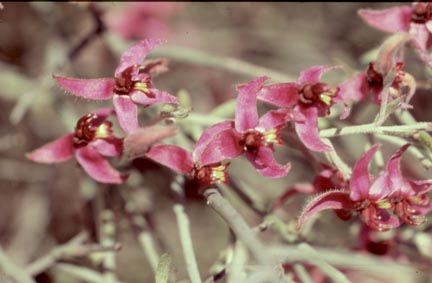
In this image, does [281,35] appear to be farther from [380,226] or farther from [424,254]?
[380,226]

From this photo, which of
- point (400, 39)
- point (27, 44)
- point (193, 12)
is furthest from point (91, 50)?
point (400, 39)

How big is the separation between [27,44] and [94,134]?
219cm

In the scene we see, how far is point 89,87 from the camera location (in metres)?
1.59

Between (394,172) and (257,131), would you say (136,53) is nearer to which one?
(257,131)

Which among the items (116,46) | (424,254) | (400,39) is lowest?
(424,254)

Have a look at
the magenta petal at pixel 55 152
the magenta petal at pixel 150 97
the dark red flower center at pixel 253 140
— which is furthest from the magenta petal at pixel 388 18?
the magenta petal at pixel 55 152

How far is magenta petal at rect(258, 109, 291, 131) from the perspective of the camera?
1569 mm

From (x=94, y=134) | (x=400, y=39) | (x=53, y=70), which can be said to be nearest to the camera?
(x=400, y=39)

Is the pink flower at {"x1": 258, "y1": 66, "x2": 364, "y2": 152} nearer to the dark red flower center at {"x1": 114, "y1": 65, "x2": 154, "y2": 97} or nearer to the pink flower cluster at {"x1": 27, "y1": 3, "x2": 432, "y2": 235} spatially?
the pink flower cluster at {"x1": 27, "y1": 3, "x2": 432, "y2": 235}

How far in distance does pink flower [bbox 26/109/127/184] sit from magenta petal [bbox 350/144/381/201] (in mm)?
562

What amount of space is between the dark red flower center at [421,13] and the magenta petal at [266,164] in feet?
1.92

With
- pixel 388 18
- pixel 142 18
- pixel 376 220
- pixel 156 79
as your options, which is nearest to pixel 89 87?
pixel 376 220

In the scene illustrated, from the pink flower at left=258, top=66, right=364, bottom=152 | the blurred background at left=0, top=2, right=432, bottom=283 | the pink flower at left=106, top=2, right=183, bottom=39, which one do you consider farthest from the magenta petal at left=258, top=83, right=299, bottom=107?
the pink flower at left=106, top=2, right=183, bottom=39

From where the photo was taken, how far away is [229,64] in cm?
266
